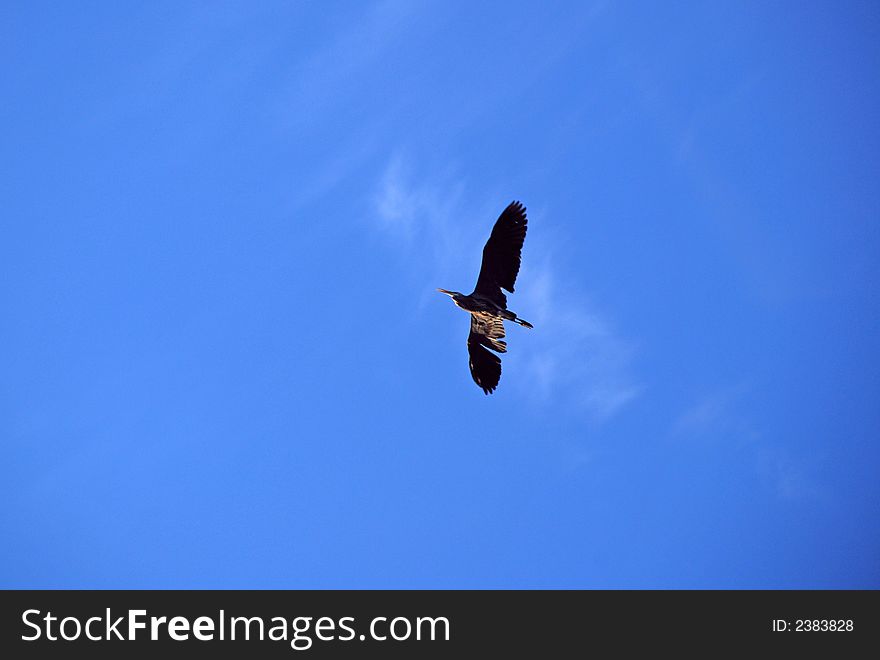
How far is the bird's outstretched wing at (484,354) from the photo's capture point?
37.5 m

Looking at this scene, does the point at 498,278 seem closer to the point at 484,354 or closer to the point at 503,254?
the point at 503,254

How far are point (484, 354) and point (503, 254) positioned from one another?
4237 mm

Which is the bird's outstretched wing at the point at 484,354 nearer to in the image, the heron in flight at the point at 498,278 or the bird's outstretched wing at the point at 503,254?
the heron in flight at the point at 498,278

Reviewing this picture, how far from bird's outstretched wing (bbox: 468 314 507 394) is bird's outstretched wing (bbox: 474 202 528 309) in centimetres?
145

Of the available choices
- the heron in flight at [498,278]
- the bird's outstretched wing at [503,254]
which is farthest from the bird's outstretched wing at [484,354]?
the bird's outstretched wing at [503,254]

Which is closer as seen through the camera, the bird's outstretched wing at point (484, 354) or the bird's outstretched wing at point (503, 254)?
the bird's outstretched wing at point (503, 254)

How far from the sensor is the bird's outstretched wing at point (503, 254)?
35531 millimetres

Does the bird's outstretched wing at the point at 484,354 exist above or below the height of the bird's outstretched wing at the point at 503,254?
below

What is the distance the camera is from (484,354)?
38.2 meters

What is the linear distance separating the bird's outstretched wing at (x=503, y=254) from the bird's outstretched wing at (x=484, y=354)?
1.45 metres
